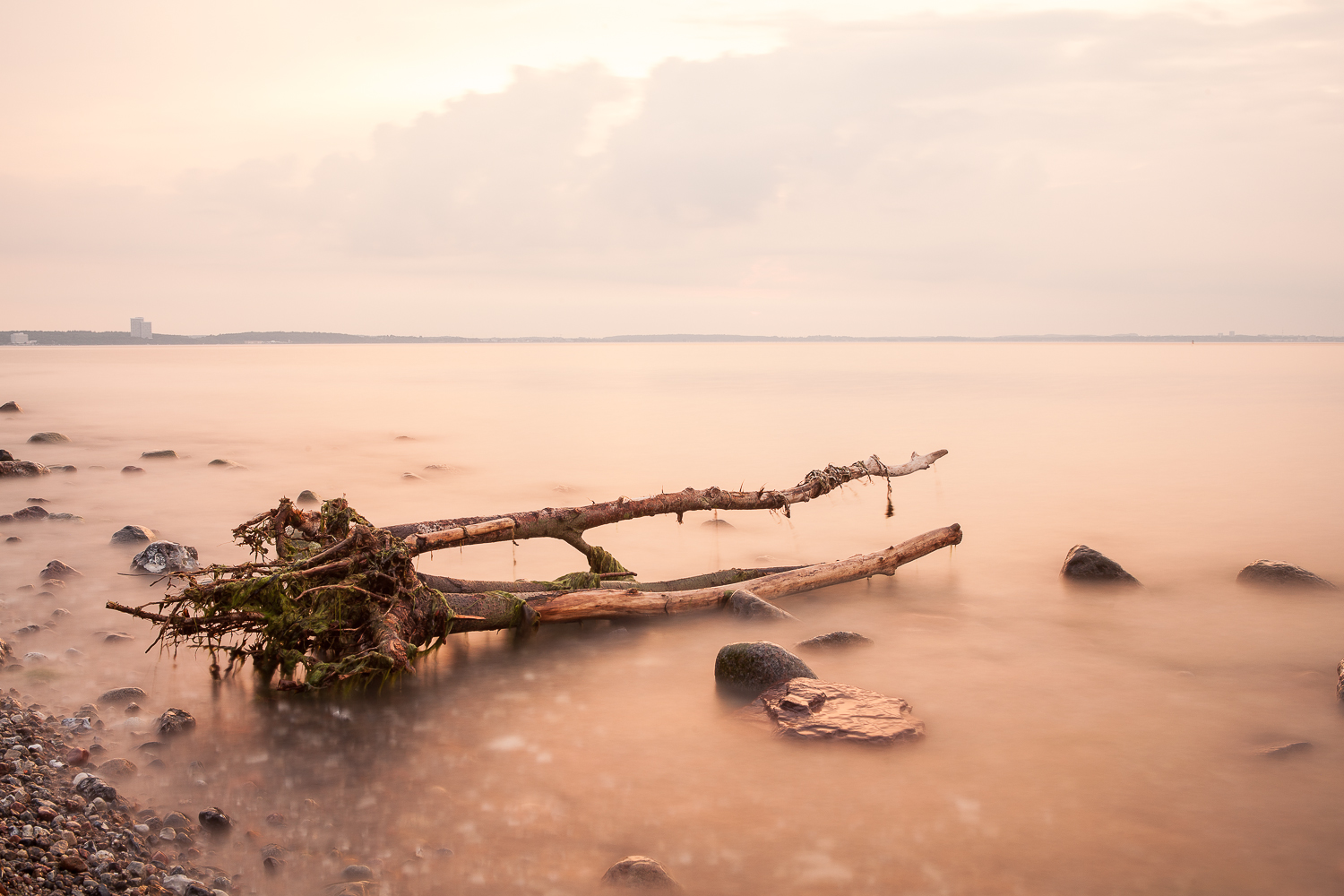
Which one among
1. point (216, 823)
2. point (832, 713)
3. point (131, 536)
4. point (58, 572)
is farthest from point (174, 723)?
point (131, 536)

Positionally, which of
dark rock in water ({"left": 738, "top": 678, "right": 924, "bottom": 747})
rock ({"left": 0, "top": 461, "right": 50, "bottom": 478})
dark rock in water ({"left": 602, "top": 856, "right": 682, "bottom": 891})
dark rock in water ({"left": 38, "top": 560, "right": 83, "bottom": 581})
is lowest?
dark rock in water ({"left": 602, "top": 856, "right": 682, "bottom": 891})

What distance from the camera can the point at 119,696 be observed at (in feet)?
23.3

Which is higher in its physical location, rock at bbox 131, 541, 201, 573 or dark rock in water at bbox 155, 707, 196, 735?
rock at bbox 131, 541, 201, 573

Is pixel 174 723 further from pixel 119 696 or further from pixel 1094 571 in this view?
pixel 1094 571

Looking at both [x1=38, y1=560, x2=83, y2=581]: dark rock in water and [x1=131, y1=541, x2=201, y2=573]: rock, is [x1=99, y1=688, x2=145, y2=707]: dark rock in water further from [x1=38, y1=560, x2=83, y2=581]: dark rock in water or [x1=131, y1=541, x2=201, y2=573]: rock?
[x1=38, y1=560, x2=83, y2=581]: dark rock in water

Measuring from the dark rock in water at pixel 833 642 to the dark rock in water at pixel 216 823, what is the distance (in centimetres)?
536

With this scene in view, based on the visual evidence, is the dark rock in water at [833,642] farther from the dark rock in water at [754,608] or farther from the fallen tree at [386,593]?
the fallen tree at [386,593]

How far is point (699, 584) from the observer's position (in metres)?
10.3

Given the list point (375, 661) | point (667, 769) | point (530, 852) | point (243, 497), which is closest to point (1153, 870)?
point (667, 769)

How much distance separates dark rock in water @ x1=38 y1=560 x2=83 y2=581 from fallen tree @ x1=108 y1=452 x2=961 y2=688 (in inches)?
42.7

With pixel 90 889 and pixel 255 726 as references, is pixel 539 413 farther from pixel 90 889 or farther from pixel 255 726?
pixel 90 889

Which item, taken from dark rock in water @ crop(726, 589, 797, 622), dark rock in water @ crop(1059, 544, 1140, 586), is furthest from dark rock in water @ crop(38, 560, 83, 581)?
dark rock in water @ crop(1059, 544, 1140, 586)

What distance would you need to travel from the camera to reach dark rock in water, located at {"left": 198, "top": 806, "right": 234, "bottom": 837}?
5316mm

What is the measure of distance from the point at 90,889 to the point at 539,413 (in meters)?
36.0
